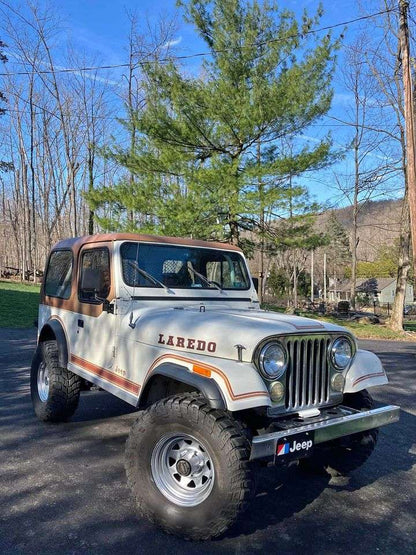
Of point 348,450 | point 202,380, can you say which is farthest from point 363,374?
point 202,380

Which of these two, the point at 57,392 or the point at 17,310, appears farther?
the point at 17,310

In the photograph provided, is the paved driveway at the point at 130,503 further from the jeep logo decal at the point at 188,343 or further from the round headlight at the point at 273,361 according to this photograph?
the jeep logo decal at the point at 188,343

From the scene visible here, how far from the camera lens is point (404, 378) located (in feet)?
26.8

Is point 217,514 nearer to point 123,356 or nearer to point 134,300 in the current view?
point 123,356

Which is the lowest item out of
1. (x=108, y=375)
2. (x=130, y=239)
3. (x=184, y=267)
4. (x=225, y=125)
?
(x=108, y=375)

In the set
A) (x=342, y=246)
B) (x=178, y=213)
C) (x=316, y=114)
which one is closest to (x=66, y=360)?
(x=178, y=213)

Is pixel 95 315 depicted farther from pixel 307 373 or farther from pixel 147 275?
pixel 307 373

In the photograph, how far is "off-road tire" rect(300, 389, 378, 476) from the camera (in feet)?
11.1

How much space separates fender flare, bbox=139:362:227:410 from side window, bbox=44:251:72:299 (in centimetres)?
212

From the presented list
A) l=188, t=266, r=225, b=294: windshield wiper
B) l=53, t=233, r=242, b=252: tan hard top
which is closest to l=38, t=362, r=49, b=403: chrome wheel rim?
l=53, t=233, r=242, b=252: tan hard top

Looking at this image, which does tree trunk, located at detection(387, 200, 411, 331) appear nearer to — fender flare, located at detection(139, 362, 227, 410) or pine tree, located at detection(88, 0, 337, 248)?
pine tree, located at detection(88, 0, 337, 248)

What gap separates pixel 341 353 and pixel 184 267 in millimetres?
1794

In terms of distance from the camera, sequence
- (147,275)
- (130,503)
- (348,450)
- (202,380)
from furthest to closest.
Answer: (147,275)
(348,450)
(130,503)
(202,380)

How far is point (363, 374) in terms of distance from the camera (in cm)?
343
